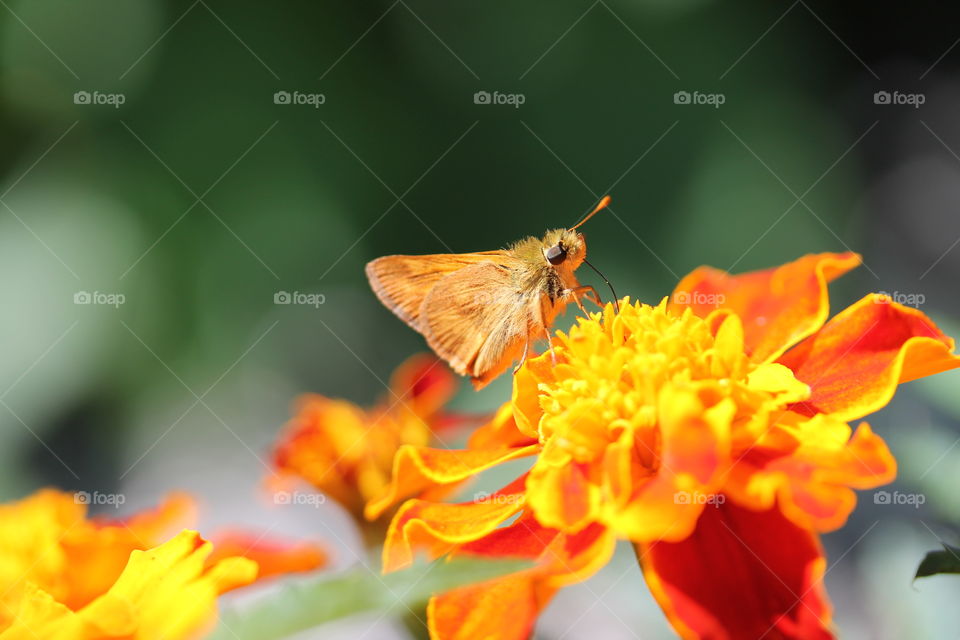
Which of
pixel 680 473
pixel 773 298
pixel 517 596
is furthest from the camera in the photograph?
pixel 773 298

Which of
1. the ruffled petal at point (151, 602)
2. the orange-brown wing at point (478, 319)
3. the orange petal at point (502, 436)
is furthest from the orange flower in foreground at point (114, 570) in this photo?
the orange-brown wing at point (478, 319)

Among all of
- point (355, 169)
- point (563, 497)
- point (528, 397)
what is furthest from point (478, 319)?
point (355, 169)

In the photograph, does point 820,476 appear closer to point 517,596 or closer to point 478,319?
point 517,596

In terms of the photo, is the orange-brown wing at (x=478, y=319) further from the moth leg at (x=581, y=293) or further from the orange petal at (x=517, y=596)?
the orange petal at (x=517, y=596)

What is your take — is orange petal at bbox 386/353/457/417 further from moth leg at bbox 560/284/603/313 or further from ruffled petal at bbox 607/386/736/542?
ruffled petal at bbox 607/386/736/542

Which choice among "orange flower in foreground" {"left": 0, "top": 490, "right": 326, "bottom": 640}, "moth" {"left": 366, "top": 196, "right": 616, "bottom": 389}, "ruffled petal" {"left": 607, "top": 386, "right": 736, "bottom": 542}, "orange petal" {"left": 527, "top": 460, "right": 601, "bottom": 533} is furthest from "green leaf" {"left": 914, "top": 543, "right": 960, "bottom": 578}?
"moth" {"left": 366, "top": 196, "right": 616, "bottom": 389}
